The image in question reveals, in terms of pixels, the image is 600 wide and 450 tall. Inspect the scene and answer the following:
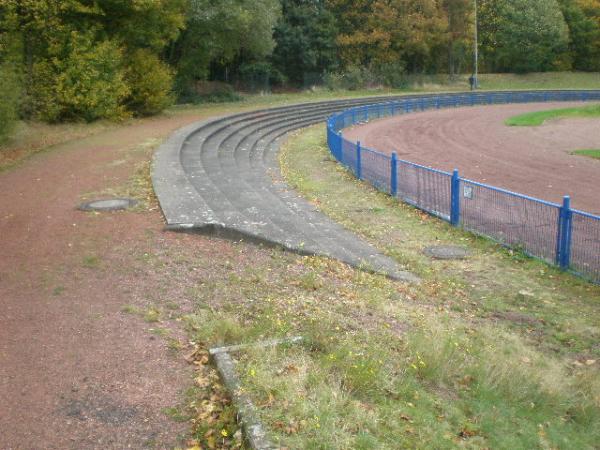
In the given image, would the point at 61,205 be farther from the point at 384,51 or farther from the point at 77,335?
the point at 384,51

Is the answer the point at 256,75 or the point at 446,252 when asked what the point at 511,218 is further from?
the point at 256,75

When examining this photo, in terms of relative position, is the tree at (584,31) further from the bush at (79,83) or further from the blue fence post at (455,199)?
the blue fence post at (455,199)

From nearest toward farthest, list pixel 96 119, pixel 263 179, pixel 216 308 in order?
1. pixel 216 308
2. pixel 263 179
3. pixel 96 119

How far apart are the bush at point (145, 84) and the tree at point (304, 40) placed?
25.8 metres

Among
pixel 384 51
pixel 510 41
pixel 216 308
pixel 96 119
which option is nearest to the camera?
pixel 216 308

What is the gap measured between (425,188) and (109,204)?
7.26 meters

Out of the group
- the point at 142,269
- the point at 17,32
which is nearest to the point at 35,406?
the point at 142,269

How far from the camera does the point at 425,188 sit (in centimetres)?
1524

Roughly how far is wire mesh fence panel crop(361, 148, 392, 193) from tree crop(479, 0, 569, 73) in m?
58.2

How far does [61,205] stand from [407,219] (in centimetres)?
752

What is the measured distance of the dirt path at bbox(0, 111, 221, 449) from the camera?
5311 millimetres

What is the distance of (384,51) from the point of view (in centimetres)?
6009

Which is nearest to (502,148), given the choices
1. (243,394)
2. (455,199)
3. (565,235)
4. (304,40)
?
(455,199)

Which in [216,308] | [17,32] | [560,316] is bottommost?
[560,316]
